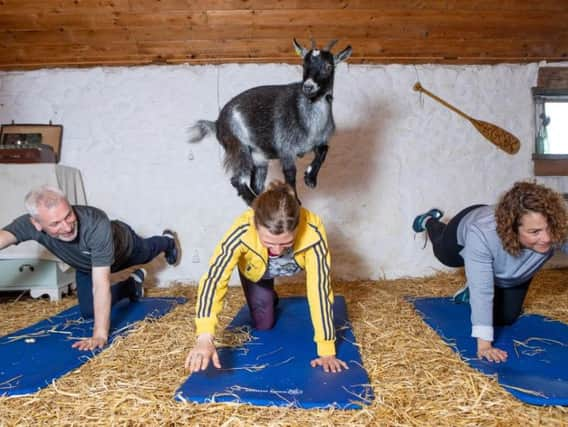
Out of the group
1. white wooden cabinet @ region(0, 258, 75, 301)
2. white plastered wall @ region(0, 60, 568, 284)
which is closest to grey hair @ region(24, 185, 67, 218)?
white wooden cabinet @ region(0, 258, 75, 301)

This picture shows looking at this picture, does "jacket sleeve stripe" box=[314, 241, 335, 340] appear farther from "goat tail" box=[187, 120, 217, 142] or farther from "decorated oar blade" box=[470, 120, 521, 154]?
"decorated oar blade" box=[470, 120, 521, 154]

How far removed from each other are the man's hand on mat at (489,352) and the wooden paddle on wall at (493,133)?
9.56ft

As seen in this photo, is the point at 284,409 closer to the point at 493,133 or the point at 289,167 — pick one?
the point at 289,167

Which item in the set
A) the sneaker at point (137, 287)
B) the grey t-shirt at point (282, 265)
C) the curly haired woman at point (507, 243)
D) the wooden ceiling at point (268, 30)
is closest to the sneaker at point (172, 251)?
the sneaker at point (137, 287)

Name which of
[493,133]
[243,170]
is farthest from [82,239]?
[493,133]

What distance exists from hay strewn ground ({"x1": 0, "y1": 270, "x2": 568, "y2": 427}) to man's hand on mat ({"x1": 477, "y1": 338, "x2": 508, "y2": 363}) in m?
0.16

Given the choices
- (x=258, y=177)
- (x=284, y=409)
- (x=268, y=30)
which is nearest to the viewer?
→ (x=284, y=409)

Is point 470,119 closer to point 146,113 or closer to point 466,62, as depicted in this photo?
point 466,62

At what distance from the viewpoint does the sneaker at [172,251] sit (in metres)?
4.23

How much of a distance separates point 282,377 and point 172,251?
2.56 m

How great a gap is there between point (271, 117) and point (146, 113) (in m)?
2.21

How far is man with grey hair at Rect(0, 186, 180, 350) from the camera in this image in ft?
7.59

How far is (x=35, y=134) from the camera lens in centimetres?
434

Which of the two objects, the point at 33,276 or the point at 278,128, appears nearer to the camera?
the point at 278,128
